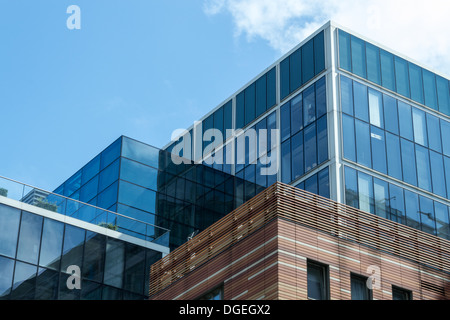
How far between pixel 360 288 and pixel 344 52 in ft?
79.7

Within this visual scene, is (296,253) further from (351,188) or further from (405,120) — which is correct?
(405,120)

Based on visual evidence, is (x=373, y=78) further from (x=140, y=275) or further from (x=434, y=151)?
(x=140, y=275)

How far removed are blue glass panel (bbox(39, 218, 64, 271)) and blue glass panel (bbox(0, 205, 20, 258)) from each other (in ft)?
5.55

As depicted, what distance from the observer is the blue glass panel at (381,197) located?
57.8 meters

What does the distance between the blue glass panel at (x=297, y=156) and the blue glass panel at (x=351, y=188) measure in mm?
3679

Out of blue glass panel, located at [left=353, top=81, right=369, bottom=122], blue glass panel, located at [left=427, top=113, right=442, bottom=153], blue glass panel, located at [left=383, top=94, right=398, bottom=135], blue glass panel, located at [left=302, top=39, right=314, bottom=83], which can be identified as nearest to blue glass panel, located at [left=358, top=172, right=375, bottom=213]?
blue glass panel, located at [left=353, top=81, right=369, bottom=122]

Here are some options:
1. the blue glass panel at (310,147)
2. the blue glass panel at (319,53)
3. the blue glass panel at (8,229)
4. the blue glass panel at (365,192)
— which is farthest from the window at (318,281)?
the blue glass panel at (319,53)

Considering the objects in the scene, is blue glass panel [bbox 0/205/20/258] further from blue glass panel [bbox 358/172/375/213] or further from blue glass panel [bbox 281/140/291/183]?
blue glass panel [bbox 358/172/375/213]

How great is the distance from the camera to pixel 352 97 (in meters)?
60.2

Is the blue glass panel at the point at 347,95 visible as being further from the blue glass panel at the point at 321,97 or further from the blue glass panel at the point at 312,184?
the blue glass panel at the point at 312,184

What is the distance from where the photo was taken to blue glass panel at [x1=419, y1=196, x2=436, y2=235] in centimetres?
6016

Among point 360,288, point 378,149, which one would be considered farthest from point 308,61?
point 360,288

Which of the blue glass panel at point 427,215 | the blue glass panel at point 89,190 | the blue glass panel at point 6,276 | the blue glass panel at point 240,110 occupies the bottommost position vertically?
the blue glass panel at point 6,276
